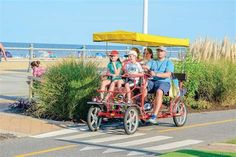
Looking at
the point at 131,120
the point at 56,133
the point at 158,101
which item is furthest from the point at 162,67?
the point at 56,133

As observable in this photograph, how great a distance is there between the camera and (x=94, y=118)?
1276 cm

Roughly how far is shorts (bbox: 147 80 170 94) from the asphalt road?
34.8 inches

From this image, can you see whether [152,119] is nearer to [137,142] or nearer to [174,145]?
[137,142]

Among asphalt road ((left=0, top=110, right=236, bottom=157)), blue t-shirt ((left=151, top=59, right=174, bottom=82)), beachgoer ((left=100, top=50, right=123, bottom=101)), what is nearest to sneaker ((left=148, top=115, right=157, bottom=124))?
asphalt road ((left=0, top=110, right=236, bottom=157))

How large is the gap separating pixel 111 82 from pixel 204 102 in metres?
5.43

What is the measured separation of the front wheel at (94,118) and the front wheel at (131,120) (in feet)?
2.76

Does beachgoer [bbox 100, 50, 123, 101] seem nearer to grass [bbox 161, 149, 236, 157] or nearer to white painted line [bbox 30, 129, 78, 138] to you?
white painted line [bbox 30, 129, 78, 138]

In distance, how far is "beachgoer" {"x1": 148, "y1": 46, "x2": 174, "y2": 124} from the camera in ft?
42.4

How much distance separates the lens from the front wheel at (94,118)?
12.7 meters

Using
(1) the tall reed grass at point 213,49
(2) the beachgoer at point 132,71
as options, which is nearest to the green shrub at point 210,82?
(1) the tall reed grass at point 213,49

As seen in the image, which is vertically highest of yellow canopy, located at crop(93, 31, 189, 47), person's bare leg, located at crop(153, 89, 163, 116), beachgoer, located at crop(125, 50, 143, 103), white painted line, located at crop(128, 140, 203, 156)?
yellow canopy, located at crop(93, 31, 189, 47)

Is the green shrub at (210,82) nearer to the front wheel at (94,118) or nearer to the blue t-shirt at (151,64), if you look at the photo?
the blue t-shirt at (151,64)

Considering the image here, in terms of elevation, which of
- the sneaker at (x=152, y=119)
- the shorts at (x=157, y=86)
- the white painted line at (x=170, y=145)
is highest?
the shorts at (x=157, y=86)

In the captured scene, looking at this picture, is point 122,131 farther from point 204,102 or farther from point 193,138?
point 204,102
